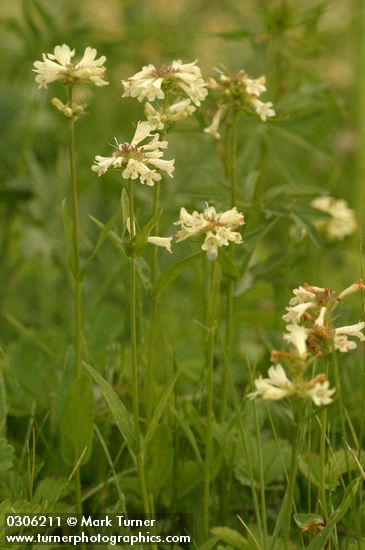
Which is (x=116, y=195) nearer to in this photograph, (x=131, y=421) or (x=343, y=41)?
(x=131, y=421)

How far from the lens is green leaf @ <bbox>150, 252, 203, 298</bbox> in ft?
4.63

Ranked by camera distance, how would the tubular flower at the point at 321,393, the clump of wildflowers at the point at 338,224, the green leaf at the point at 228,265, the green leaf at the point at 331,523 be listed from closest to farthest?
the tubular flower at the point at 321,393, the green leaf at the point at 331,523, the green leaf at the point at 228,265, the clump of wildflowers at the point at 338,224

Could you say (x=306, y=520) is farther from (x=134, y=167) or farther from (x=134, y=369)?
(x=134, y=167)

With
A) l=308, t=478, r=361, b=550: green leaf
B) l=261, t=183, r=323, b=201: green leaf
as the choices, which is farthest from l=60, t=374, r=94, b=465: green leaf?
l=261, t=183, r=323, b=201: green leaf

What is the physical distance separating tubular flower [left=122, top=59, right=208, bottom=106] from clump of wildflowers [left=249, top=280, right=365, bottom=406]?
1.33ft

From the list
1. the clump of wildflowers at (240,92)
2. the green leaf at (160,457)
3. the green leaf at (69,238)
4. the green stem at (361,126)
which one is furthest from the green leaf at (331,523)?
the green stem at (361,126)

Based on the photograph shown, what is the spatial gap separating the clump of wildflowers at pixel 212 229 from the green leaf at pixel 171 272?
0.04 m

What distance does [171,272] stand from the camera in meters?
1.43

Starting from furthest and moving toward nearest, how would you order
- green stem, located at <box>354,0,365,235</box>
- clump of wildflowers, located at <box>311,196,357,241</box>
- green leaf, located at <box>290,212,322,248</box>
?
green stem, located at <box>354,0,365,235</box> → clump of wildflowers, located at <box>311,196,357,241</box> → green leaf, located at <box>290,212,322,248</box>

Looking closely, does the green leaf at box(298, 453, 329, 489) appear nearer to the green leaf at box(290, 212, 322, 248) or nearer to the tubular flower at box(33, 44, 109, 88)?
the green leaf at box(290, 212, 322, 248)

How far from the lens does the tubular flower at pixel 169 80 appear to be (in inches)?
56.8

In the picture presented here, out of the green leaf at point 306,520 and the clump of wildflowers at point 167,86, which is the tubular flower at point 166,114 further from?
the green leaf at point 306,520

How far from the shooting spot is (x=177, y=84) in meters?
1.48

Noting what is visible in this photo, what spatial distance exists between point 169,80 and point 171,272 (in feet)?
1.11
